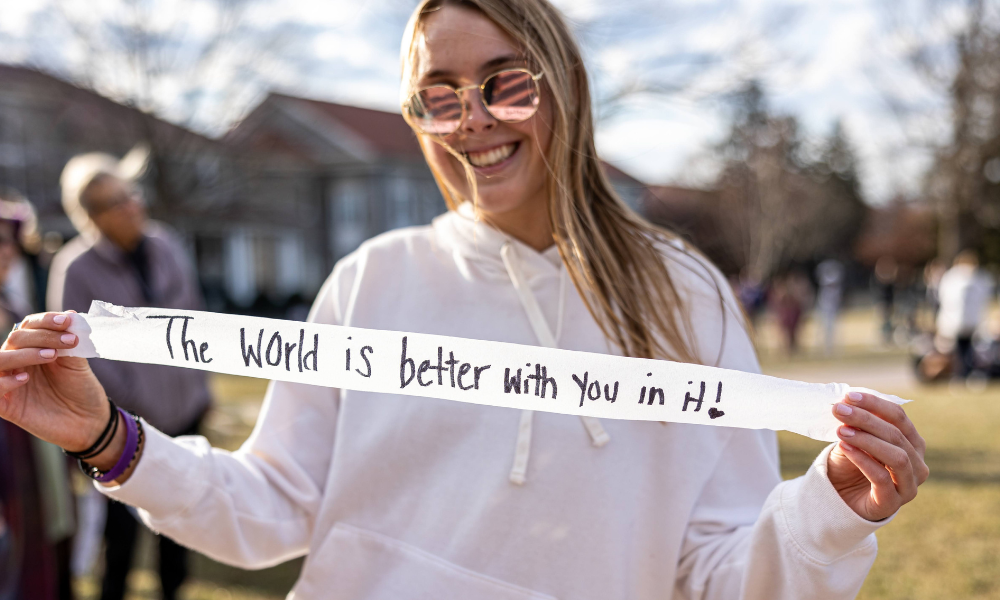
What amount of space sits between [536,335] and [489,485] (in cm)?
37

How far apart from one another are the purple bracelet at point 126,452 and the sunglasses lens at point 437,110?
3.04ft

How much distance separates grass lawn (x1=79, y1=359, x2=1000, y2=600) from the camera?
390 centimetres

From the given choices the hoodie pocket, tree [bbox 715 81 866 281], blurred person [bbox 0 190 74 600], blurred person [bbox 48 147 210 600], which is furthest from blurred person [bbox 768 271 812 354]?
the hoodie pocket

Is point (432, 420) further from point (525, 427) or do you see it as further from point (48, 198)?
point (48, 198)

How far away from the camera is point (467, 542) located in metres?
1.58

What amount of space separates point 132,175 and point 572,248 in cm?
380

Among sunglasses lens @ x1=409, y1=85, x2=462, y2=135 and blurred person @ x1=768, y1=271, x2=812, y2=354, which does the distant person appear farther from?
sunglasses lens @ x1=409, y1=85, x2=462, y2=135

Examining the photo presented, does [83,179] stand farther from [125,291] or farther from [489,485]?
[489,485]

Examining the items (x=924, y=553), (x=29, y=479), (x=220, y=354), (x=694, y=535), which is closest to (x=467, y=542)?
(x=694, y=535)

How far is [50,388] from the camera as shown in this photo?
146 cm

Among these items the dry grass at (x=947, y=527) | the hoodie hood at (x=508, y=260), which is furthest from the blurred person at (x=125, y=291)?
the dry grass at (x=947, y=527)

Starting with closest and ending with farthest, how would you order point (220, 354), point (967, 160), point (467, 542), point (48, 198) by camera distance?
point (220, 354) < point (467, 542) < point (967, 160) < point (48, 198)

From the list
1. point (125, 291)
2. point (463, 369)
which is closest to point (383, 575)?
point (463, 369)

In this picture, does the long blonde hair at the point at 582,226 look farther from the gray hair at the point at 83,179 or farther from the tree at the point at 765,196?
the tree at the point at 765,196
